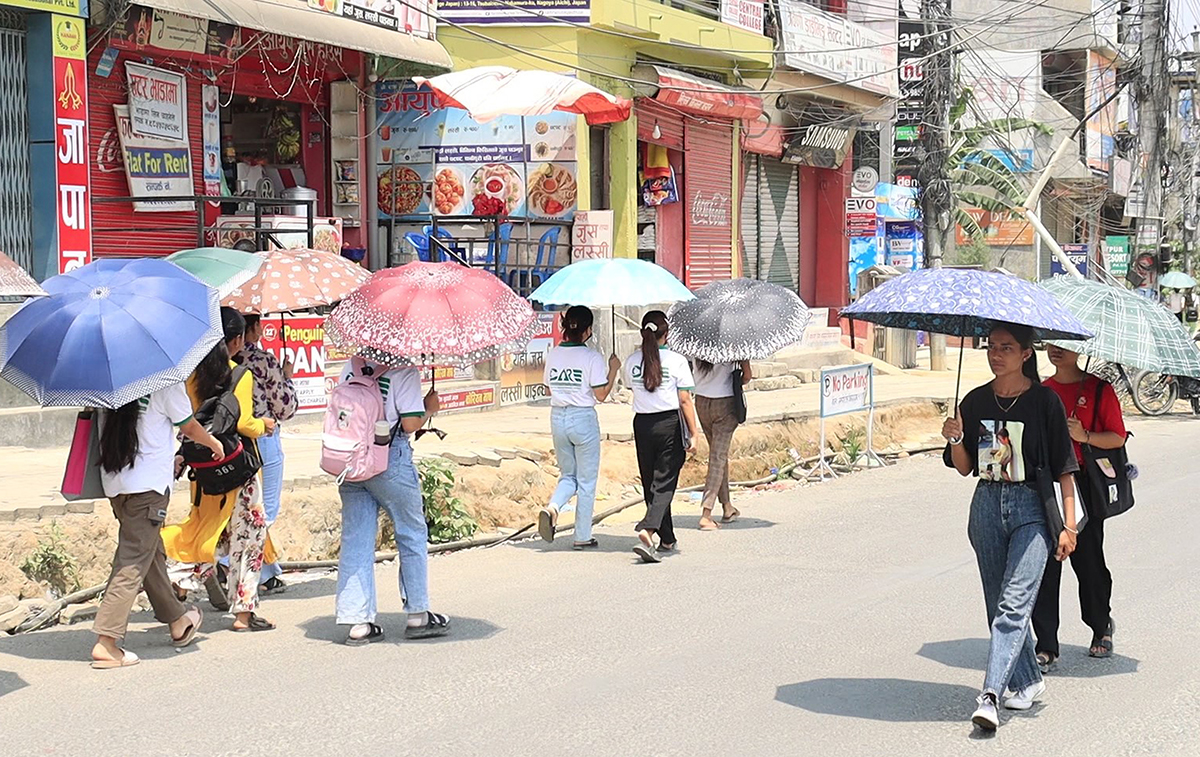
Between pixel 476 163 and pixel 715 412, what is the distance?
10.1m

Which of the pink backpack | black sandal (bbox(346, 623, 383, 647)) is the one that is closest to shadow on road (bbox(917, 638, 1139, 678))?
black sandal (bbox(346, 623, 383, 647))

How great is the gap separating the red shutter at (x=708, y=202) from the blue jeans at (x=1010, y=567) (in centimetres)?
1817

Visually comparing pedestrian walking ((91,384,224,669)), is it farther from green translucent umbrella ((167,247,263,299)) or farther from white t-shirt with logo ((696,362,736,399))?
white t-shirt with logo ((696,362,736,399))

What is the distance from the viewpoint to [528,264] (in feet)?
68.1

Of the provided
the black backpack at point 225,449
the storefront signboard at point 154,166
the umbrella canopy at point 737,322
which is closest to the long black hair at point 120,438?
the black backpack at point 225,449

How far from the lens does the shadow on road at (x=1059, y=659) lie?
708 centimetres

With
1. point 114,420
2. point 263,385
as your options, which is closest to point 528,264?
point 263,385

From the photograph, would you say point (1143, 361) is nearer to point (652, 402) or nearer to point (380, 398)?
point (380, 398)

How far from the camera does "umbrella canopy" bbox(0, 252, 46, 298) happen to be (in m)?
6.19

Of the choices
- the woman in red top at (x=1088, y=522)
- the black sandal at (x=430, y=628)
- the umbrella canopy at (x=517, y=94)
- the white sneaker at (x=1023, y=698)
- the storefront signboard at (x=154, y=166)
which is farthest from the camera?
the umbrella canopy at (x=517, y=94)

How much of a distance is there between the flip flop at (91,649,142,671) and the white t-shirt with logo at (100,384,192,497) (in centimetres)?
82

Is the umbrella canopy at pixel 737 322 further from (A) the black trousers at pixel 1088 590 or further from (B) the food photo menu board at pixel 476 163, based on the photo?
(B) the food photo menu board at pixel 476 163

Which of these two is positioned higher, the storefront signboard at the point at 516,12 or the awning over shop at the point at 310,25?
the storefront signboard at the point at 516,12

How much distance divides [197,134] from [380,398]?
10.7 metres
